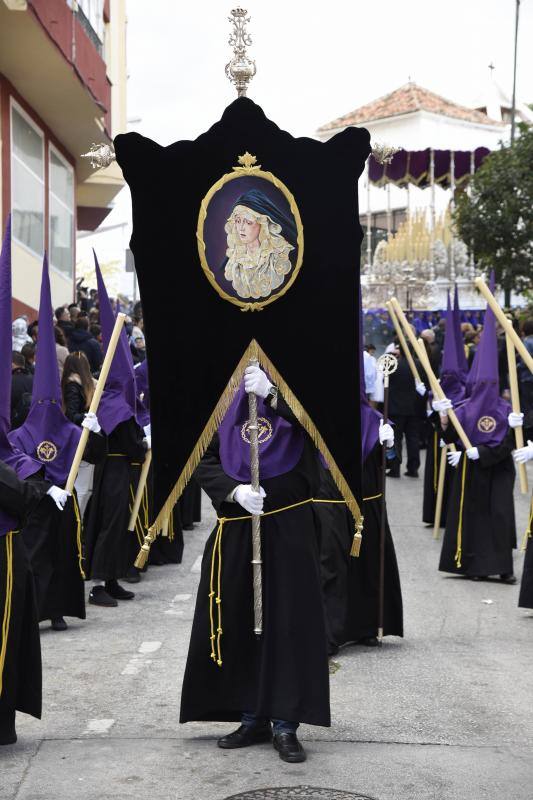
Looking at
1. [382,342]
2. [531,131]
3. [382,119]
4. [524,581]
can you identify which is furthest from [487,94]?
[524,581]

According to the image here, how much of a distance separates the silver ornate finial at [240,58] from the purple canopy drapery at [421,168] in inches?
1754

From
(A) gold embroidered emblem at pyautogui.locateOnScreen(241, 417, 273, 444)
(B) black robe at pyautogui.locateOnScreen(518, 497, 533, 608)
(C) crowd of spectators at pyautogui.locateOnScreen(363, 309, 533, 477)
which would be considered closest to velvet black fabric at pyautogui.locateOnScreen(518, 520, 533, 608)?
(B) black robe at pyautogui.locateOnScreen(518, 497, 533, 608)

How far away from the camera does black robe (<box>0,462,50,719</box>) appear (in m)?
5.79

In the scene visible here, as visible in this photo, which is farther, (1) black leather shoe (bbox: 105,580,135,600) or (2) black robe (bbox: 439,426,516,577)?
(2) black robe (bbox: 439,426,516,577)

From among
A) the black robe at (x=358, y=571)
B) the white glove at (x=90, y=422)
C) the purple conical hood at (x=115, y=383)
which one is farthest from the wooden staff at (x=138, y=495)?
the black robe at (x=358, y=571)

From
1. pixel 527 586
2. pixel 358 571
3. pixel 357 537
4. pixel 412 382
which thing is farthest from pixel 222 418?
pixel 412 382

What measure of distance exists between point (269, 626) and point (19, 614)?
1.19 m

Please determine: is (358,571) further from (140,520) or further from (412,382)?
(412,382)

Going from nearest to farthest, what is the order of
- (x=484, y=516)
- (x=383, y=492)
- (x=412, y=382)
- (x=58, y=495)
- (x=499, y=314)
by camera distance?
(x=383, y=492) → (x=58, y=495) → (x=499, y=314) → (x=484, y=516) → (x=412, y=382)

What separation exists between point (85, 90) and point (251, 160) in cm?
1556

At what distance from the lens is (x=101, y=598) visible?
9.88m

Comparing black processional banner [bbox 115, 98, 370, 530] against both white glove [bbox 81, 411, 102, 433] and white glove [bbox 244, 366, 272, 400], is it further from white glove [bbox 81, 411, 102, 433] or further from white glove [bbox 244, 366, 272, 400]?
white glove [bbox 81, 411, 102, 433]

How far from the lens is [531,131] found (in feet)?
89.9

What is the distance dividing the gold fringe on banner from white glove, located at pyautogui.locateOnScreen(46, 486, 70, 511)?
2.53 meters
